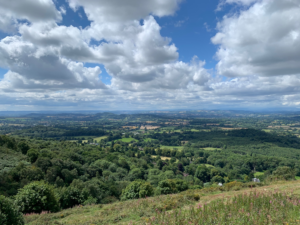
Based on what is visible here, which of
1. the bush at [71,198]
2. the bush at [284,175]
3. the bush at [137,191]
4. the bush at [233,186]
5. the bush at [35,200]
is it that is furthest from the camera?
the bush at [284,175]

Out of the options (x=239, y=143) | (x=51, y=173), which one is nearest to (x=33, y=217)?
(x=51, y=173)

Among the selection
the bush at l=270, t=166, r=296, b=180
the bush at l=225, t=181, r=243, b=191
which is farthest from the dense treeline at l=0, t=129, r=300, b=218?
the bush at l=225, t=181, r=243, b=191

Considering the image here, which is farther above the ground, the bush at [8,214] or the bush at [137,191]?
the bush at [8,214]

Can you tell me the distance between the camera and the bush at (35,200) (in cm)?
1700

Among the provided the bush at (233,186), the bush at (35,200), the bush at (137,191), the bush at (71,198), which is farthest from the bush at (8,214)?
the bush at (233,186)

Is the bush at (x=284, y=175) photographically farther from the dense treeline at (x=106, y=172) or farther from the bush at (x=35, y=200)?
the bush at (x=35, y=200)

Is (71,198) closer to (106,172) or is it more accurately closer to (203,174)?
(106,172)

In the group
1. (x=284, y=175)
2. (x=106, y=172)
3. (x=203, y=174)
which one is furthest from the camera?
(x=203, y=174)

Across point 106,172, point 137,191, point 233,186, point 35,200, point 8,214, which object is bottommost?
point 106,172

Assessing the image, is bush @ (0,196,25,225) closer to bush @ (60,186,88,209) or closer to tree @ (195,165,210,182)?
bush @ (60,186,88,209)

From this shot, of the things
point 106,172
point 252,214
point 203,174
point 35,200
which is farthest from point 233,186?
point 203,174

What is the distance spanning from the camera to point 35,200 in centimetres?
1761

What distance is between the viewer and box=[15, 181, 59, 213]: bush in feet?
55.8

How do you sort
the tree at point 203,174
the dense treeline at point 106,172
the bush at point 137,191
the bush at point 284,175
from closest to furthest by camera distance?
the bush at point 137,191 < the dense treeline at point 106,172 < the bush at point 284,175 < the tree at point 203,174
